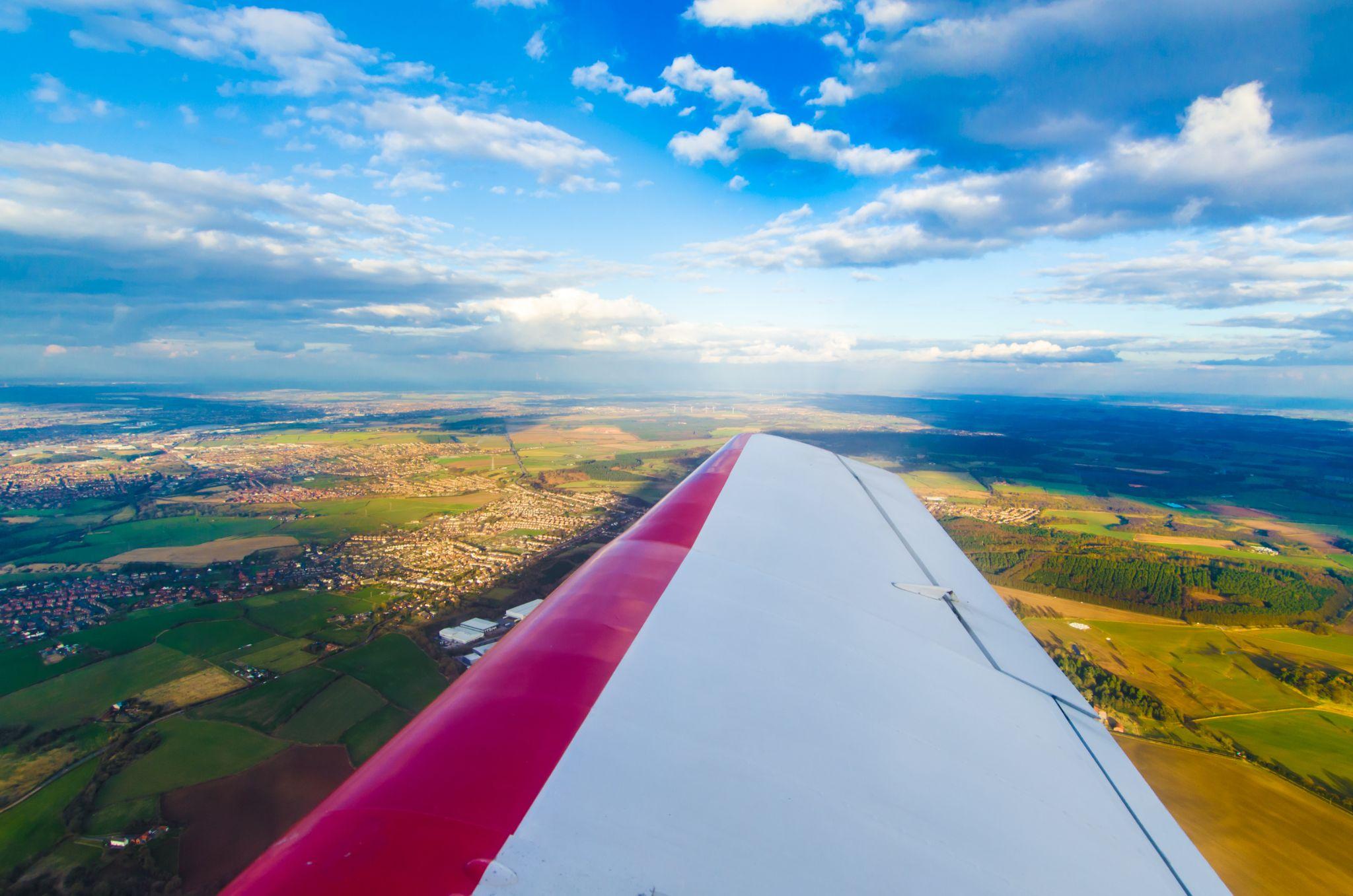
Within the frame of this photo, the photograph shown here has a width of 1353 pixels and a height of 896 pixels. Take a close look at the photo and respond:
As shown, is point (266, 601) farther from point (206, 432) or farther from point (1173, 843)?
point (206, 432)

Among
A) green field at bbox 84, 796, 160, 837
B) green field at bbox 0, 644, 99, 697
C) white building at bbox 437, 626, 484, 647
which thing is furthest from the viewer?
white building at bbox 437, 626, 484, 647

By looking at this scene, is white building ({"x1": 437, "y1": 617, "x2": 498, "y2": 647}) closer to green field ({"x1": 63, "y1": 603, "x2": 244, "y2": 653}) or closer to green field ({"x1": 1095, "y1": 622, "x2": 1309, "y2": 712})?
green field ({"x1": 63, "y1": 603, "x2": 244, "y2": 653})

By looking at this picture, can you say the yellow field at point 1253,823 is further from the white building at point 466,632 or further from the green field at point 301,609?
the green field at point 301,609

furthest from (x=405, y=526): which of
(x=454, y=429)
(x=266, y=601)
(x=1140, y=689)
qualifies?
(x=454, y=429)

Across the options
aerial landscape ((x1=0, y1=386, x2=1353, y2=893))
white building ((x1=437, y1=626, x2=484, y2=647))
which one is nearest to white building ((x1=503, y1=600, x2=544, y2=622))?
aerial landscape ((x1=0, y1=386, x2=1353, y2=893))

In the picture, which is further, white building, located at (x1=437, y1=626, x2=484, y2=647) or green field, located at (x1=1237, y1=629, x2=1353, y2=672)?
green field, located at (x1=1237, y1=629, x2=1353, y2=672)

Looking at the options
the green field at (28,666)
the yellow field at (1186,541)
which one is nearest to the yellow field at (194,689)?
the green field at (28,666)

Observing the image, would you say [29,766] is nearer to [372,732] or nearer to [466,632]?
[372,732]

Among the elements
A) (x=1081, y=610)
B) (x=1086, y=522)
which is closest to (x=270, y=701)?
(x=1081, y=610)
